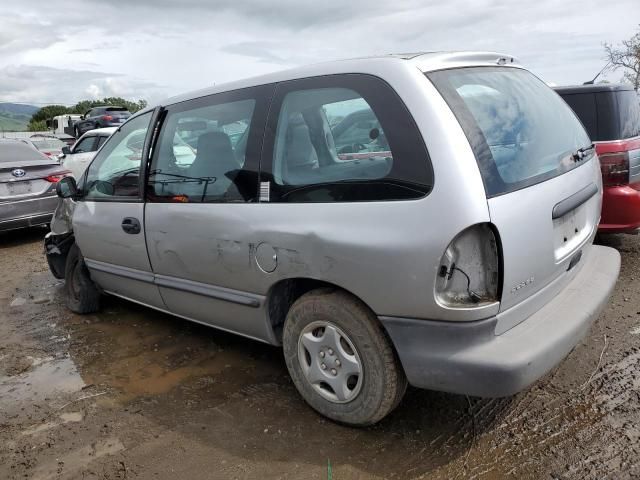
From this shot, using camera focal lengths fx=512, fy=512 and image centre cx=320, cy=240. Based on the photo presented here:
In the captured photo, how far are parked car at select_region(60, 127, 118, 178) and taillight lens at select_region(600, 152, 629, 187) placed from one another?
8.49 metres

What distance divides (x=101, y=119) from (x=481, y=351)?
70.6 feet

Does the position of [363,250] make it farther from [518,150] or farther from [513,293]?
[518,150]

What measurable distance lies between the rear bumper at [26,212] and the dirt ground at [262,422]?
3.90 m

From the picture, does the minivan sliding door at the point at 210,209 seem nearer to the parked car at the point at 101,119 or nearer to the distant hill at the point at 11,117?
the parked car at the point at 101,119

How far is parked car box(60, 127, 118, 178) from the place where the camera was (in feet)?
32.5

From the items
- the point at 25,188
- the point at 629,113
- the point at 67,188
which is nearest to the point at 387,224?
the point at 67,188

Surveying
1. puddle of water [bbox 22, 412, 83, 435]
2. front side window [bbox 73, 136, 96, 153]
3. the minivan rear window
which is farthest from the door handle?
front side window [bbox 73, 136, 96, 153]

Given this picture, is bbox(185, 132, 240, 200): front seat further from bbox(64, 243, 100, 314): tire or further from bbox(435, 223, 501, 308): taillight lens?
bbox(64, 243, 100, 314): tire

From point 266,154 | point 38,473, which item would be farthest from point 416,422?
point 38,473

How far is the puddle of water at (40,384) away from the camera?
126 inches

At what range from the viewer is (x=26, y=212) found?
7234 millimetres

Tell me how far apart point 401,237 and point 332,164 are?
0.61 m

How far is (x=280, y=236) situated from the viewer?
2.58m

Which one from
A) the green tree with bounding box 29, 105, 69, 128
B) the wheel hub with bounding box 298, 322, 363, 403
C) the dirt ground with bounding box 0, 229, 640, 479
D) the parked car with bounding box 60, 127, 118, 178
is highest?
the green tree with bounding box 29, 105, 69, 128
